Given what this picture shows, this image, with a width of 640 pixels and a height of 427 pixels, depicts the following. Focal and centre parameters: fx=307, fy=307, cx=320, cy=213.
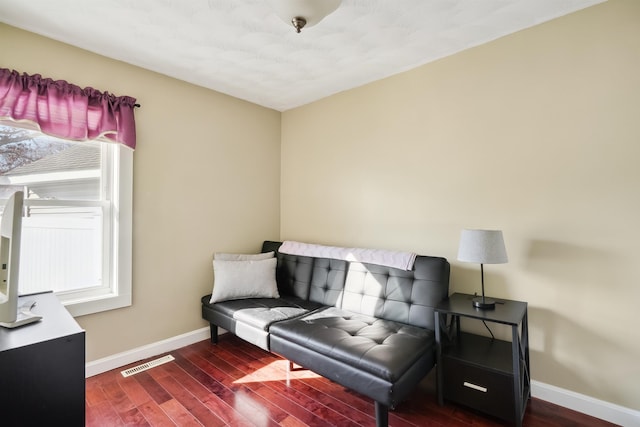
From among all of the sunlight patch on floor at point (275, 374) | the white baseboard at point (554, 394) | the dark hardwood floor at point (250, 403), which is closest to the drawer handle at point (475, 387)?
the dark hardwood floor at point (250, 403)

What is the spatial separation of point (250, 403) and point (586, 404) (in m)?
2.04

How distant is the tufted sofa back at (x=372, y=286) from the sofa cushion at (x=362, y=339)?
3.9 inches

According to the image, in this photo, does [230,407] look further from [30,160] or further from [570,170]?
[570,170]

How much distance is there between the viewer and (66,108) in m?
2.14

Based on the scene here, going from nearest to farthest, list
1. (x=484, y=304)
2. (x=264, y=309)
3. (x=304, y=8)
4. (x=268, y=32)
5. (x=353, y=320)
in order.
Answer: (x=304, y=8)
(x=484, y=304)
(x=268, y=32)
(x=353, y=320)
(x=264, y=309)

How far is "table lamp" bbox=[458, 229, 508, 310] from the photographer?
186 centimetres

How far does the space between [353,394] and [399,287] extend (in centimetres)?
80

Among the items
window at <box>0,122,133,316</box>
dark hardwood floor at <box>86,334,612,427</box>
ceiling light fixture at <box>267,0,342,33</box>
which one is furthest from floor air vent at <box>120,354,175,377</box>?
ceiling light fixture at <box>267,0,342,33</box>

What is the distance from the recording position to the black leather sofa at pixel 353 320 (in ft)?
5.59

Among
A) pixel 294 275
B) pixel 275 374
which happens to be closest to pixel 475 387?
pixel 275 374

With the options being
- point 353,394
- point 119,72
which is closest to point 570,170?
point 353,394

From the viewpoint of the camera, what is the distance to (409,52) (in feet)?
7.64

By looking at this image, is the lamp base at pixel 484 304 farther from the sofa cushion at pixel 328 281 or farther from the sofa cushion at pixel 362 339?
the sofa cushion at pixel 328 281

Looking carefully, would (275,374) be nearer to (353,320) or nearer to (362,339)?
(353,320)
